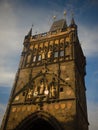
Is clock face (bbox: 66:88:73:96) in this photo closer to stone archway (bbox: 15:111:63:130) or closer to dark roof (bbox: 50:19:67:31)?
stone archway (bbox: 15:111:63:130)

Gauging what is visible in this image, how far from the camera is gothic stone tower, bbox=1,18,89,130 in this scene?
14.4 meters

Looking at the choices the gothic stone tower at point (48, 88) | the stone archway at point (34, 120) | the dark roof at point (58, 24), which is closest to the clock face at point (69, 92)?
the gothic stone tower at point (48, 88)

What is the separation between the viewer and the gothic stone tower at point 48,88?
1442 centimetres

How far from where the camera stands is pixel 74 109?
14016mm

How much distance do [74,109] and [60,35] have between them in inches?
399

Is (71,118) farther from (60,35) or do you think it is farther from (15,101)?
(60,35)

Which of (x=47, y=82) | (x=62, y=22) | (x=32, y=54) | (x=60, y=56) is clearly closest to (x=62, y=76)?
(x=47, y=82)

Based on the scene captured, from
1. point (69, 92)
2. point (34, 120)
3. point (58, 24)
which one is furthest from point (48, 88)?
point (58, 24)

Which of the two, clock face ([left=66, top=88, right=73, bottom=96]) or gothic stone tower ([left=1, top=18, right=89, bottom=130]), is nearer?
gothic stone tower ([left=1, top=18, right=89, bottom=130])

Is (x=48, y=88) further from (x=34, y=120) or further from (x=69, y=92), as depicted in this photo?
(x=34, y=120)

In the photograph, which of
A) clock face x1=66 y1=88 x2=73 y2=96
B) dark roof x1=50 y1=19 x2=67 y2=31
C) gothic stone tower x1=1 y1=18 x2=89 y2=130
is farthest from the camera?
dark roof x1=50 y1=19 x2=67 y2=31

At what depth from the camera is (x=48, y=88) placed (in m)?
16.3

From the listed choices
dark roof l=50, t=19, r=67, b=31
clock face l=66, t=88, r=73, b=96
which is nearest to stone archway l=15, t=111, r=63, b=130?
clock face l=66, t=88, r=73, b=96

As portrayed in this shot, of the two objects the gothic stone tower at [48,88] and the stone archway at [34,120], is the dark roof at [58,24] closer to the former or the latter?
the gothic stone tower at [48,88]
